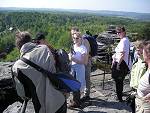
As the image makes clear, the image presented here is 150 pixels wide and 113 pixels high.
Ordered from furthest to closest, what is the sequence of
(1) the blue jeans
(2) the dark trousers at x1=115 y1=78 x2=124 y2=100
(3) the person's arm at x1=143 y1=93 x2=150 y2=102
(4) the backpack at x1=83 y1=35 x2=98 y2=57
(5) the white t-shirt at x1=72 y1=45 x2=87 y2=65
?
(2) the dark trousers at x1=115 y1=78 x2=124 y2=100 < (4) the backpack at x1=83 y1=35 x2=98 y2=57 < (1) the blue jeans < (5) the white t-shirt at x1=72 y1=45 x2=87 y2=65 < (3) the person's arm at x1=143 y1=93 x2=150 y2=102

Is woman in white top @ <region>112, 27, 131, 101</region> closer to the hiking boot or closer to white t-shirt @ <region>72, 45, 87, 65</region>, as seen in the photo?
white t-shirt @ <region>72, 45, 87, 65</region>

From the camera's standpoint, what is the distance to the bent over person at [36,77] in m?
3.58

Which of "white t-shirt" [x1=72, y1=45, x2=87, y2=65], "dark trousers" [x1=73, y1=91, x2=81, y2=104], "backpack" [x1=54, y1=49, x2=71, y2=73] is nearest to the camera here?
"backpack" [x1=54, y1=49, x2=71, y2=73]

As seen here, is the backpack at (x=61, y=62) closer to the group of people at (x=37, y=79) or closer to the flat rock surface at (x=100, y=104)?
the group of people at (x=37, y=79)

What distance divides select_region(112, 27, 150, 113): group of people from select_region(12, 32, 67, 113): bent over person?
1001mm

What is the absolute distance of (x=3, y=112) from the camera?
547cm

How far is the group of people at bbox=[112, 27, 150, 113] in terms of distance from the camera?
3561 millimetres

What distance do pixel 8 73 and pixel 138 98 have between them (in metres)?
3.44

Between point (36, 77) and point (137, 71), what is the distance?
4.66 ft

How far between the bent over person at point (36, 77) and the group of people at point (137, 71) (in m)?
1.00

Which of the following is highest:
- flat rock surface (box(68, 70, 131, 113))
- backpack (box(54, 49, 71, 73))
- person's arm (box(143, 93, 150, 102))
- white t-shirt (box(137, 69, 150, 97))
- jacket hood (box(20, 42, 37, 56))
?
jacket hood (box(20, 42, 37, 56))

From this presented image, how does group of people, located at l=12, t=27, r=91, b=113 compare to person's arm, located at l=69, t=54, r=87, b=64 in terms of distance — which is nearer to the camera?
group of people, located at l=12, t=27, r=91, b=113

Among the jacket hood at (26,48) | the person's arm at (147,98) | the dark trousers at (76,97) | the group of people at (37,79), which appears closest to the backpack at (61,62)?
the group of people at (37,79)

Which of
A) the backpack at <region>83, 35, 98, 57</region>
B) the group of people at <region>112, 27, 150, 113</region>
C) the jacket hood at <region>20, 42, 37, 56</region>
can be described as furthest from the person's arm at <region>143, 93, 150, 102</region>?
the backpack at <region>83, 35, 98, 57</region>
